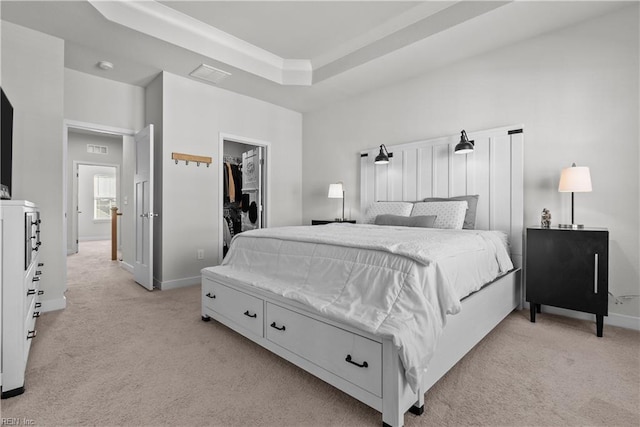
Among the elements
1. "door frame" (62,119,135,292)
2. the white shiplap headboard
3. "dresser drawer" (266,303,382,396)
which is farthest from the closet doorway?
"dresser drawer" (266,303,382,396)

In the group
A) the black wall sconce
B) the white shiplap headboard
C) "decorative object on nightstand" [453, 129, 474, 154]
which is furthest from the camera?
the black wall sconce

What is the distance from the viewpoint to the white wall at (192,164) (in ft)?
12.5

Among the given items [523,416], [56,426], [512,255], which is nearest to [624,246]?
[512,255]

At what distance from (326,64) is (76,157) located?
254 inches

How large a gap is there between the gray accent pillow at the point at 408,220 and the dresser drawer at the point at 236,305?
1709 millimetres

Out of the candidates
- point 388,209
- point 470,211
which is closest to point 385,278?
point 470,211

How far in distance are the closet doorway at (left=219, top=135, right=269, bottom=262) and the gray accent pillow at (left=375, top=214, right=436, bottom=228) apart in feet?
7.27

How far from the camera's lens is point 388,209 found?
3.62 metres

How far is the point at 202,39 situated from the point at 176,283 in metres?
2.77

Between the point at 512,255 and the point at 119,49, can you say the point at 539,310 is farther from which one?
the point at 119,49

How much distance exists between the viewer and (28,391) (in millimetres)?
1639

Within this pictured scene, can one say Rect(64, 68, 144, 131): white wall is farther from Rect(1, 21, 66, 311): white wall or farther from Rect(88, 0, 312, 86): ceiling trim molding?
Rect(88, 0, 312, 86): ceiling trim molding

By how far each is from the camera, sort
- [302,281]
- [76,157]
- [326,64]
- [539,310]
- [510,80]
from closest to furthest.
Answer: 1. [302,281]
2. [539,310]
3. [510,80]
4. [326,64]
5. [76,157]

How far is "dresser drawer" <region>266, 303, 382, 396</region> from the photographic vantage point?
141 cm
